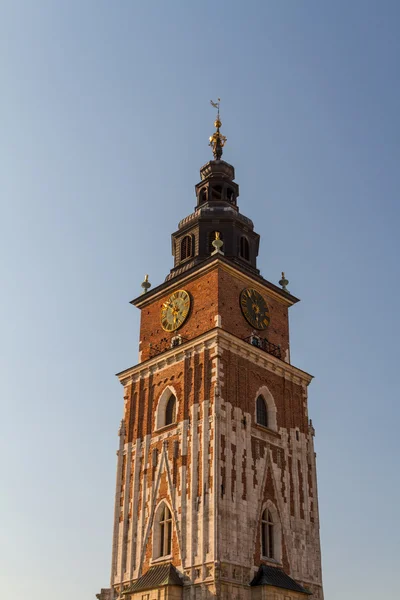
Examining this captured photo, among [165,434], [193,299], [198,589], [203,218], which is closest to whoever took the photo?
[198,589]

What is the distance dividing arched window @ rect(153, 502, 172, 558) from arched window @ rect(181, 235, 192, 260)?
1563 cm

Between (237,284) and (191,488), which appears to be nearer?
(191,488)

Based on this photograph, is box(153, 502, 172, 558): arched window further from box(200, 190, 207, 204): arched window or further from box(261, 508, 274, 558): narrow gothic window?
box(200, 190, 207, 204): arched window

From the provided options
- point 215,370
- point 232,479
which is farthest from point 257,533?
point 215,370

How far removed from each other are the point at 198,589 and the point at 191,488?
476cm

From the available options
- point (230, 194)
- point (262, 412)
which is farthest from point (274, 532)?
point (230, 194)

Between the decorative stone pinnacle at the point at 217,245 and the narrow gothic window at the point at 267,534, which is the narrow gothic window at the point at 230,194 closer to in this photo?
the decorative stone pinnacle at the point at 217,245

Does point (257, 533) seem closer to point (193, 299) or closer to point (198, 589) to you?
point (198, 589)

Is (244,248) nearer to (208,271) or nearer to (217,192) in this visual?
(208,271)

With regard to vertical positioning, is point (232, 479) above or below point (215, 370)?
below

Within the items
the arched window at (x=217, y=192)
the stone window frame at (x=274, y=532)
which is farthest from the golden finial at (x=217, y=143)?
the stone window frame at (x=274, y=532)

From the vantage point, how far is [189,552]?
117ft

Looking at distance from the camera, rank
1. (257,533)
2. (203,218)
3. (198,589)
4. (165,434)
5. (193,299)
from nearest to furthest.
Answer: (198,589)
(257,533)
(165,434)
(193,299)
(203,218)

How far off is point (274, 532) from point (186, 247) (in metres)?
18.0
